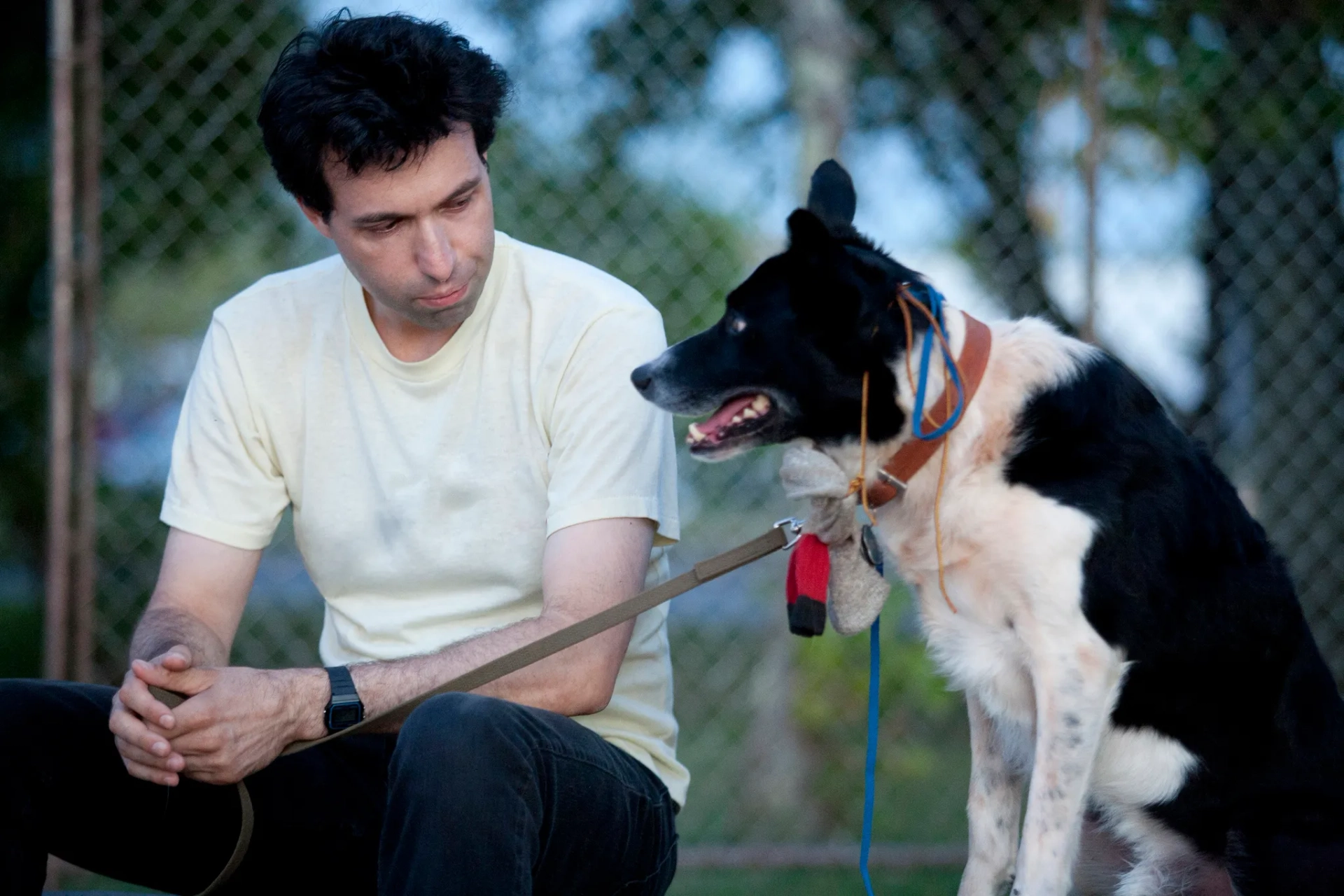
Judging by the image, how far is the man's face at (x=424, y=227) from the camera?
1730 mm

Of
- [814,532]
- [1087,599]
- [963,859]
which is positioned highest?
[814,532]

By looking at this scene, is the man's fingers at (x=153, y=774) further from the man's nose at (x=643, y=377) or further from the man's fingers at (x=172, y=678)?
the man's nose at (x=643, y=377)

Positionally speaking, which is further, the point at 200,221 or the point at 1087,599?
the point at 200,221

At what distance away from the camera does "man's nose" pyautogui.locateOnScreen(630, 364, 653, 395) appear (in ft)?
5.86

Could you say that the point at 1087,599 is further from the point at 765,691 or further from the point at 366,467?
the point at 765,691

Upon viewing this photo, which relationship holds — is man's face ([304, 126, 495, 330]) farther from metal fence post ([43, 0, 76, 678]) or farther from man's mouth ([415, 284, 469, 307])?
metal fence post ([43, 0, 76, 678])

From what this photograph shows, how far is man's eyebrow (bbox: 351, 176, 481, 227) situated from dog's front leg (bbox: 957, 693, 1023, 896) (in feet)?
3.53

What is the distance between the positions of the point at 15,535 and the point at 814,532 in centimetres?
478

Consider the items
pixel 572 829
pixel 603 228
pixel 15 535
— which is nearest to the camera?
pixel 572 829

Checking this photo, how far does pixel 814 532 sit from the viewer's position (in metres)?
1.70

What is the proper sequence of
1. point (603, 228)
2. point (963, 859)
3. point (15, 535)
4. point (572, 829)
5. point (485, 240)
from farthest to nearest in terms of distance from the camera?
1. point (15, 535)
2. point (603, 228)
3. point (963, 859)
4. point (485, 240)
5. point (572, 829)

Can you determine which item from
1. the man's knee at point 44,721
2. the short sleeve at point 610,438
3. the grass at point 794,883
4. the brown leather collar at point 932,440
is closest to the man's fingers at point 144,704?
the man's knee at point 44,721

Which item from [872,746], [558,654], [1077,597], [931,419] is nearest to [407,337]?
[558,654]

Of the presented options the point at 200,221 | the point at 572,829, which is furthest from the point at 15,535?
the point at 572,829
